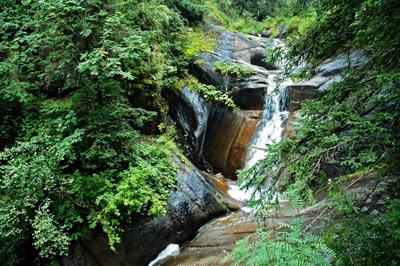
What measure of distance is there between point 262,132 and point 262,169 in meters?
7.70

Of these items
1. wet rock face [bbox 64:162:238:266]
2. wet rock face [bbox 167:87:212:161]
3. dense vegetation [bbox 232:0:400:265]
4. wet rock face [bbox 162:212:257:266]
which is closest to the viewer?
dense vegetation [bbox 232:0:400:265]

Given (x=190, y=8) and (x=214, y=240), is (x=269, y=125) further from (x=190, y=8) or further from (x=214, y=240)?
(x=190, y=8)

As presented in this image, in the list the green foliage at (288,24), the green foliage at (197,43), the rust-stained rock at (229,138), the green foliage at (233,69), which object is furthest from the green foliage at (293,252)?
the green foliage at (288,24)

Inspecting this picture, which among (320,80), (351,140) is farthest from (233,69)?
(351,140)

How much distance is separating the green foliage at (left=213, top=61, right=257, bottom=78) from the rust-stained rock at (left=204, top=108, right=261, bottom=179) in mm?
1531

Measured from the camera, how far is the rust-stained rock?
1088cm

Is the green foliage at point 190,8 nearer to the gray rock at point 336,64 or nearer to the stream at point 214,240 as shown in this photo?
the gray rock at point 336,64

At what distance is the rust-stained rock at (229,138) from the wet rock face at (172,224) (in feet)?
7.93

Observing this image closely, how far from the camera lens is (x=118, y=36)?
20.4ft

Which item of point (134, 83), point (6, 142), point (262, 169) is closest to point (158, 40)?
point (134, 83)

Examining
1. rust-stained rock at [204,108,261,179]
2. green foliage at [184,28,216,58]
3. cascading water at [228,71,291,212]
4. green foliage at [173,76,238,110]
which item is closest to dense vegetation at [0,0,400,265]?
green foliage at [173,76,238,110]

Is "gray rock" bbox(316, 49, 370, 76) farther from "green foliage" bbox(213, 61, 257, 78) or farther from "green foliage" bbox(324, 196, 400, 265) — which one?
"green foliage" bbox(324, 196, 400, 265)

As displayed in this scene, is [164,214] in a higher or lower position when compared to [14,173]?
lower

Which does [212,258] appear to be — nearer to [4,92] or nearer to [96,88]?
[96,88]
